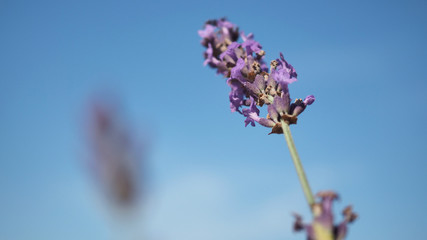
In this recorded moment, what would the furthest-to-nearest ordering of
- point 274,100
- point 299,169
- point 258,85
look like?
point 258,85 → point 274,100 → point 299,169

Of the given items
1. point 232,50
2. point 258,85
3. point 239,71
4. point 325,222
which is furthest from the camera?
point 232,50

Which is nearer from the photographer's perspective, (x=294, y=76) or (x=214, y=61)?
(x=294, y=76)

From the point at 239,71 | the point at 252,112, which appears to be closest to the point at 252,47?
the point at 239,71

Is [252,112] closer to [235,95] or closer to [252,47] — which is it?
[235,95]

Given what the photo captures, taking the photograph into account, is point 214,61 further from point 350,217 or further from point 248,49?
point 350,217

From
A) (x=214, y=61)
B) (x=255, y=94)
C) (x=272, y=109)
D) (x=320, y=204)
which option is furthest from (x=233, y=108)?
(x=320, y=204)

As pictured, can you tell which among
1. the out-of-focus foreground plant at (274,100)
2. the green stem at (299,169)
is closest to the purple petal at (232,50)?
the out-of-focus foreground plant at (274,100)

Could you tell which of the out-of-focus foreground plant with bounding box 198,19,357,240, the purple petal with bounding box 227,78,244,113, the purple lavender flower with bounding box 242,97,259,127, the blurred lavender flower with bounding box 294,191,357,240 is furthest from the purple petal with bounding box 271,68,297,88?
the blurred lavender flower with bounding box 294,191,357,240
